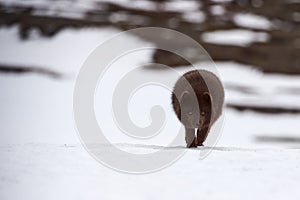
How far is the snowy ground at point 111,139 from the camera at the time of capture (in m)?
2.46

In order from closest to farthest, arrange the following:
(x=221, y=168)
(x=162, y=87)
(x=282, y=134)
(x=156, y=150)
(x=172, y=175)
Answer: (x=172, y=175) < (x=221, y=168) < (x=156, y=150) < (x=282, y=134) < (x=162, y=87)

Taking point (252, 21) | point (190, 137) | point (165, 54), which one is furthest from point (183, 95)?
point (252, 21)

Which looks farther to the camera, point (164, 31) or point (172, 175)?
point (164, 31)

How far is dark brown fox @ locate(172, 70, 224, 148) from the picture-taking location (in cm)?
306

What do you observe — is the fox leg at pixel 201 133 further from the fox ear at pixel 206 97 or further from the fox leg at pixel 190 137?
the fox ear at pixel 206 97

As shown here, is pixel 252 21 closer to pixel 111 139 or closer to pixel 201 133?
pixel 111 139

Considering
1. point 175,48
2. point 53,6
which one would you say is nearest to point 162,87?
point 175,48

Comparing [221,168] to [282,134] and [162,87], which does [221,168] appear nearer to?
[282,134]

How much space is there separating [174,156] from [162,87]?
159 inches

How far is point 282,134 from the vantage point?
6.32m

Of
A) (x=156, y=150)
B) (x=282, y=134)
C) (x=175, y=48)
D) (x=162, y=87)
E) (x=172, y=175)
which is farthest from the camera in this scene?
(x=175, y=48)

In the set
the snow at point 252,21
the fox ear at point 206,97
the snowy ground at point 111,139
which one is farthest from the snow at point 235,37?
the fox ear at point 206,97

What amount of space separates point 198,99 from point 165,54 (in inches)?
172

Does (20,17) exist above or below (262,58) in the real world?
above
